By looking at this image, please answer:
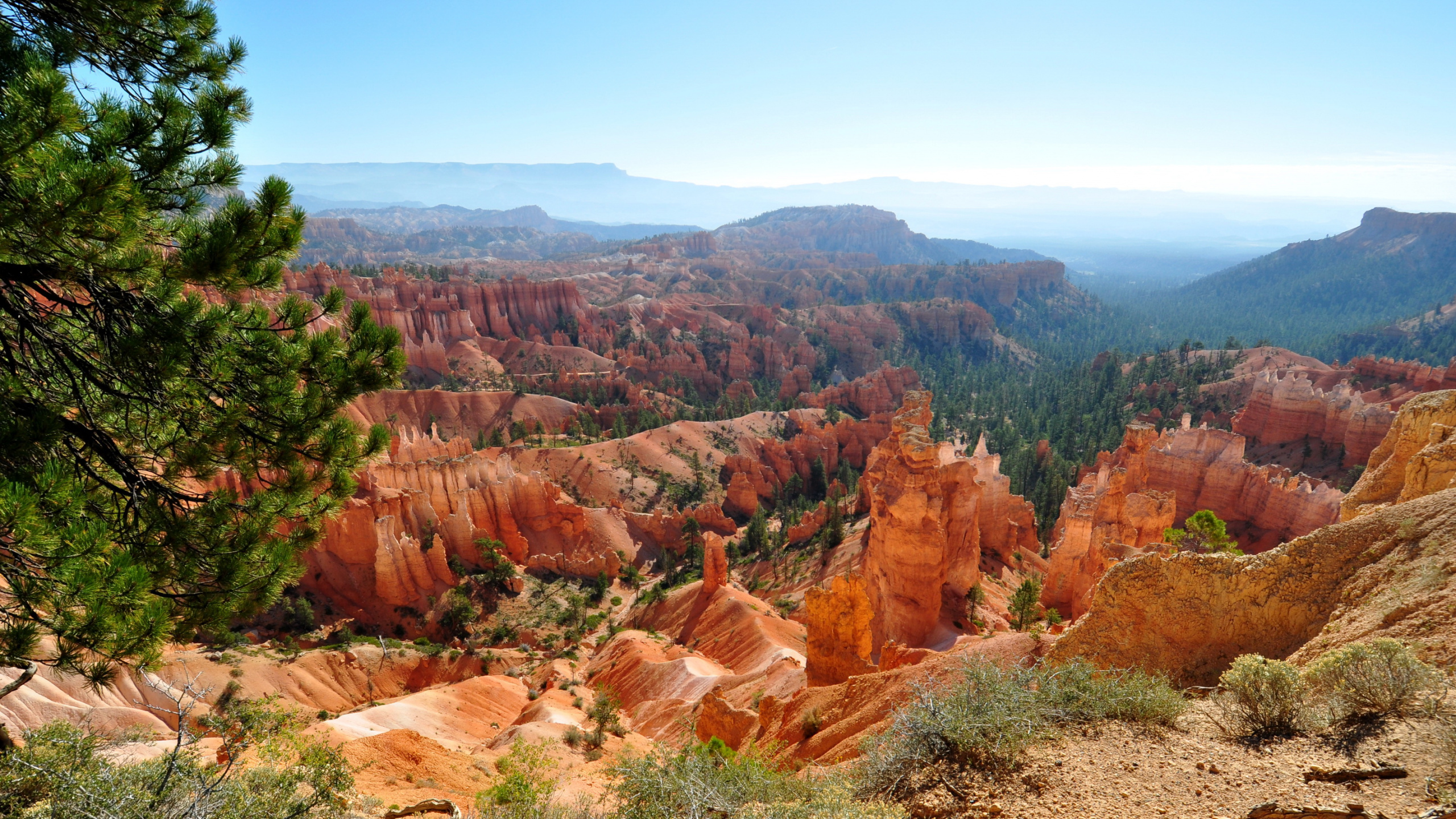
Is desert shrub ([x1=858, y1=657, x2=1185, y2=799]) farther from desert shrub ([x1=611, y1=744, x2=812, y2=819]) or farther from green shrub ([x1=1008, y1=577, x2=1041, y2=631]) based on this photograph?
green shrub ([x1=1008, y1=577, x2=1041, y2=631])

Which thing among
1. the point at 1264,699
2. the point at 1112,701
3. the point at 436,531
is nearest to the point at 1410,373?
the point at 1264,699

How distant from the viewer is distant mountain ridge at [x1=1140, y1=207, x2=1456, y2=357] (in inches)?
5241

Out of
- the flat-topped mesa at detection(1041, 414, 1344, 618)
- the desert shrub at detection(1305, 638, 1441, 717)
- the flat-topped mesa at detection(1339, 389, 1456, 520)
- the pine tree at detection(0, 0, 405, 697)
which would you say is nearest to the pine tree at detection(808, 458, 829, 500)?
the flat-topped mesa at detection(1041, 414, 1344, 618)

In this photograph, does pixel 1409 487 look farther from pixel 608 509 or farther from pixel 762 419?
pixel 762 419

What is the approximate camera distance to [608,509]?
4600 cm

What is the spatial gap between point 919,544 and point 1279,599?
1599 centimetres

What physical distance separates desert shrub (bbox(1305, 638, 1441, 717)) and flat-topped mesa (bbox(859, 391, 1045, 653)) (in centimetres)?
1917

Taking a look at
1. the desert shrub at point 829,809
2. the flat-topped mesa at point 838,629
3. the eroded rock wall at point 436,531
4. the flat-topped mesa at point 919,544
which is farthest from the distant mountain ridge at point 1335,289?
the desert shrub at point 829,809

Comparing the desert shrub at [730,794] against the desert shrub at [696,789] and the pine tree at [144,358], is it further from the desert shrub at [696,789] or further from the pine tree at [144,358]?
the pine tree at [144,358]

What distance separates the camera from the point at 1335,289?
155375 millimetres

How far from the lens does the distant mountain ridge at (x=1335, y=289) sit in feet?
437

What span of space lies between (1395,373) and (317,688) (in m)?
80.0

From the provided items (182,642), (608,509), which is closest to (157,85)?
(182,642)

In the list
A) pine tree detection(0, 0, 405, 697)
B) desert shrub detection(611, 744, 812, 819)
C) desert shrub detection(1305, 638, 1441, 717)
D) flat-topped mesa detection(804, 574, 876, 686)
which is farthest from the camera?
flat-topped mesa detection(804, 574, 876, 686)
